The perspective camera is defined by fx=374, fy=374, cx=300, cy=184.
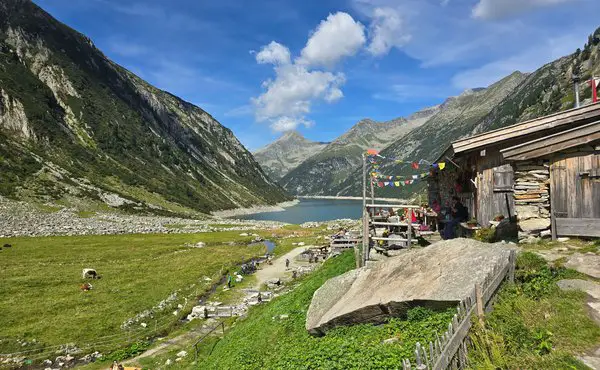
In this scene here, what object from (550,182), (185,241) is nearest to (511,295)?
(550,182)

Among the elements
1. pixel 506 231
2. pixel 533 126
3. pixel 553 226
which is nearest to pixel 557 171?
pixel 553 226

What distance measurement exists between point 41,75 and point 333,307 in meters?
200

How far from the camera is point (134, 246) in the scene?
69.1 meters

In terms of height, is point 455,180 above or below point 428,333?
above

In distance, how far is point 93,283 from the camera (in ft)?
133

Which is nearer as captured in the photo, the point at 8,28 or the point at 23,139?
the point at 23,139

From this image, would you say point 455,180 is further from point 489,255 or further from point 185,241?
point 185,241

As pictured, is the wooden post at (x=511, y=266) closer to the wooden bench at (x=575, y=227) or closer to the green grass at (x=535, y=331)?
the green grass at (x=535, y=331)

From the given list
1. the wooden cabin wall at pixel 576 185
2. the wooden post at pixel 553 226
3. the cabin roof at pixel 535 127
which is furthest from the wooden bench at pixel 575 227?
the cabin roof at pixel 535 127

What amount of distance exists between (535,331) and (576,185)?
9.19 metres

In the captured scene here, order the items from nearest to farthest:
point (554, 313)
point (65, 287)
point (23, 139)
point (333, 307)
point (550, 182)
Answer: point (554, 313) < point (333, 307) < point (550, 182) < point (65, 287) < point (23, 139)

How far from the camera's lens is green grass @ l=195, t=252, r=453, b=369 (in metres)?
9.44

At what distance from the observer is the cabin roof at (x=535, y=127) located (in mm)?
16453

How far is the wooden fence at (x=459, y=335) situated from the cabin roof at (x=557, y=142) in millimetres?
6927
